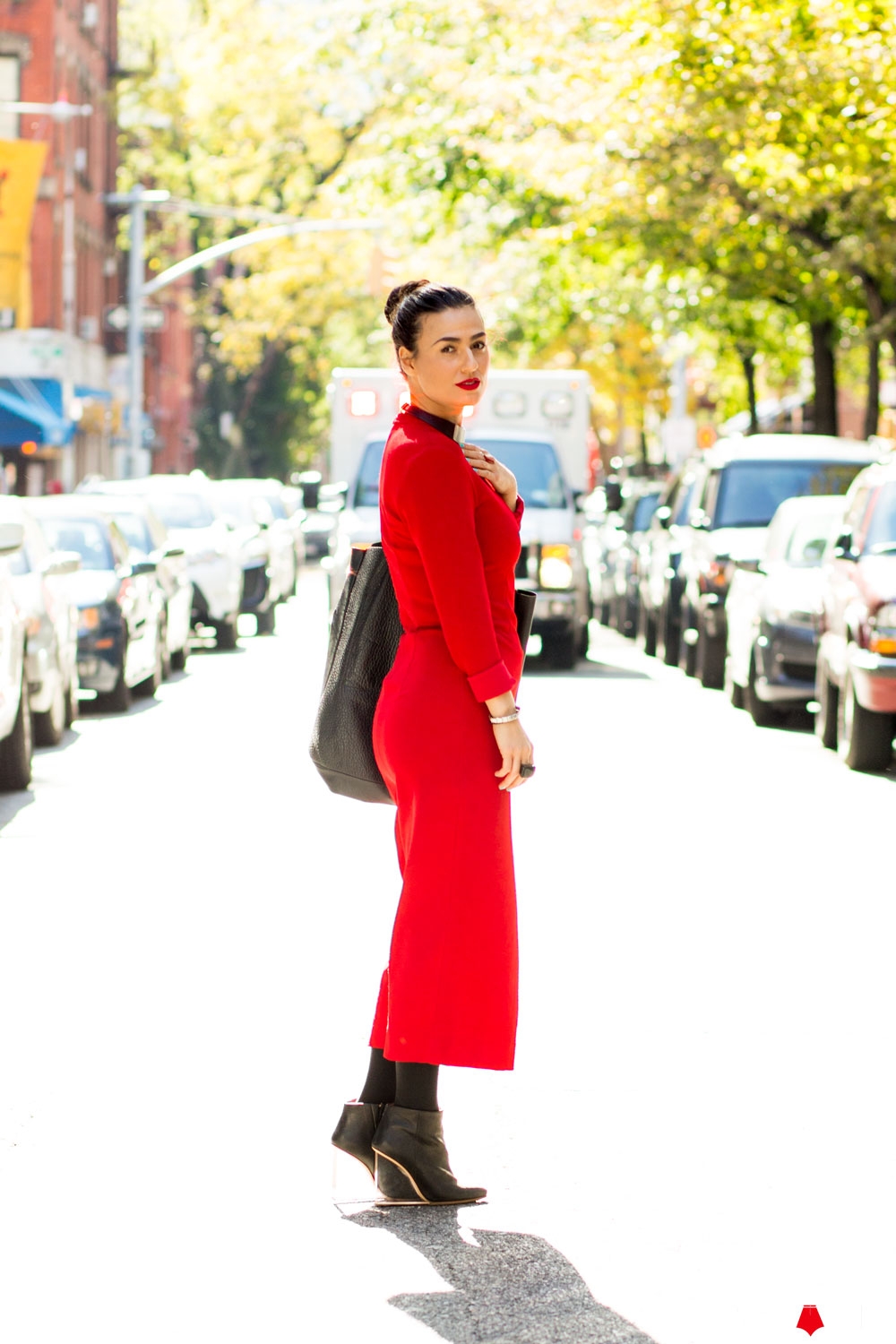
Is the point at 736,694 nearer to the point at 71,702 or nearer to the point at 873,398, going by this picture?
the point at 71,702

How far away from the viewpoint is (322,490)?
73.5ft

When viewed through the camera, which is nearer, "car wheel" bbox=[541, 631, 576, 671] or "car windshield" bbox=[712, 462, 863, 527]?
"car windshield" bbox=[712, 462, 863, 527]

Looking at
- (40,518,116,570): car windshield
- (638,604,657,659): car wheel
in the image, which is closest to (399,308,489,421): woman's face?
(40,518,116,570): car windshield

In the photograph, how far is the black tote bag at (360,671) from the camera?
480 centimetres

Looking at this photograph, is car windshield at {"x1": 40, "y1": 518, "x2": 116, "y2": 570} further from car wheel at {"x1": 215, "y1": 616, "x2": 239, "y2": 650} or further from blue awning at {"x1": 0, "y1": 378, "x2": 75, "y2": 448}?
blue awning at {"x1": 0, "y1": 378, "x2": 75, "y2": 448}

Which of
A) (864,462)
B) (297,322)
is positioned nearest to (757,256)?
(864,462)

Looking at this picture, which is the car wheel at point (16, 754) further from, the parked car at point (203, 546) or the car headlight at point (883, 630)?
the parked car at point (203, 546)

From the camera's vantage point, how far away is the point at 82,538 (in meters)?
18.2

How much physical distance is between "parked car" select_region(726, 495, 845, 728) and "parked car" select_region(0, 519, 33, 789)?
18.9ft

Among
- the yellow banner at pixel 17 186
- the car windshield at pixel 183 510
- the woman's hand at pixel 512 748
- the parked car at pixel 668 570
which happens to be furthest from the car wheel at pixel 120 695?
the yellow banner at pixel 17 186

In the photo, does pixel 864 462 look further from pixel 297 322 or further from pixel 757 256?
pixel 297 322

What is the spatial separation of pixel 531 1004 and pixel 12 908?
235 centimetres

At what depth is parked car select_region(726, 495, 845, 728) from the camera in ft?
53.0

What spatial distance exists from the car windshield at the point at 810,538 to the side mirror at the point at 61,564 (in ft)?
17.4
